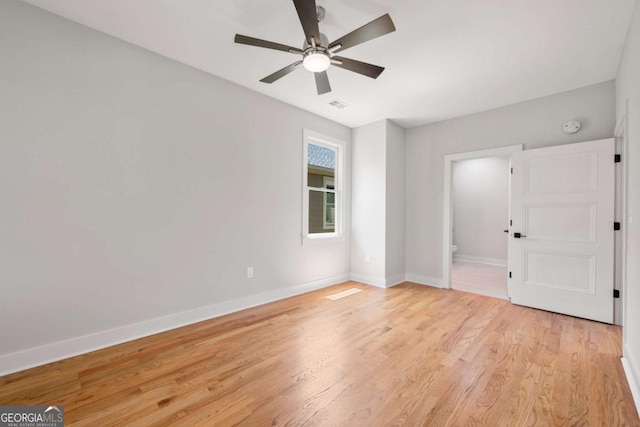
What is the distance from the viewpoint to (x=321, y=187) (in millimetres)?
4543

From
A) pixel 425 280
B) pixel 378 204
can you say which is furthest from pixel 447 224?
pixel 378 204

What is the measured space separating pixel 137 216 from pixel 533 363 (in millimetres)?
3691

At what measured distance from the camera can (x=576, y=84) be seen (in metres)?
3.20

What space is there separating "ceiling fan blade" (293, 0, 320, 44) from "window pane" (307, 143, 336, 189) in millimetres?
2381

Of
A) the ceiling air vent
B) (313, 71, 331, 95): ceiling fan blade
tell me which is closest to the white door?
the ceiling air vent

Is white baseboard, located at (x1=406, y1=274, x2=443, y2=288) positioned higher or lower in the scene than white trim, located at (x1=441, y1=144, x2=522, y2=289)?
lower

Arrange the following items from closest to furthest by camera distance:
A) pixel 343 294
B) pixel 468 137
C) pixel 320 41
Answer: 1. pixel 320 41
2. pixel 343 294
3. pixel 468 137

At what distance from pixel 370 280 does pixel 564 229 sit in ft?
8.70

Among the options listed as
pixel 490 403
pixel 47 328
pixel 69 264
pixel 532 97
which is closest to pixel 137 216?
pixel 69 264

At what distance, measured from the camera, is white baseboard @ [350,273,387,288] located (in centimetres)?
438

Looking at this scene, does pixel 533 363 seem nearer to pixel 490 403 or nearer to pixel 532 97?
pixel 490 403

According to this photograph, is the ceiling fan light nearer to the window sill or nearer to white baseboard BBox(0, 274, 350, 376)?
the window sill

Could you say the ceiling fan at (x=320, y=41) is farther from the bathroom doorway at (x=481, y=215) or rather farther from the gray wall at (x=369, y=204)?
the bathroom doorway at (x=481, y=215)

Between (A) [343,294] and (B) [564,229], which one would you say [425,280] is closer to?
(A) [343,294]
